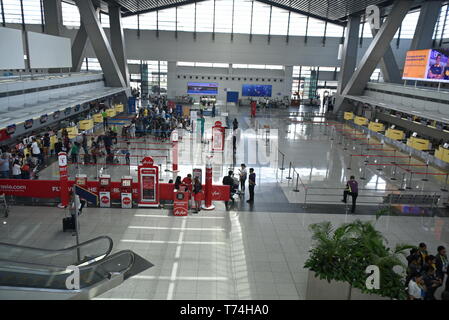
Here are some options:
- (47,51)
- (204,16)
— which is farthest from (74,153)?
(204,16)

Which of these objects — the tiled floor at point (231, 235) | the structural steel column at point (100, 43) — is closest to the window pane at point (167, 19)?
the structural steel column at point (100, 43)

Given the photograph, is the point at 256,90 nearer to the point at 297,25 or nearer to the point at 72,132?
the point at 297,25

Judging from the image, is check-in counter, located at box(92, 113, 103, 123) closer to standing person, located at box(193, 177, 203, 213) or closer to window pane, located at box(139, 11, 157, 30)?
standing person, located at box(193, 177, 203, 213)

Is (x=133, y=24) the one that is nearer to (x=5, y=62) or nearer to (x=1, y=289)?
(x=5, y=62)

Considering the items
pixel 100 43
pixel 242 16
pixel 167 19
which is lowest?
pixel 100 43

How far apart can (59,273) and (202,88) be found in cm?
3739

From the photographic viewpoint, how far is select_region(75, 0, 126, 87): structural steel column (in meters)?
24.9

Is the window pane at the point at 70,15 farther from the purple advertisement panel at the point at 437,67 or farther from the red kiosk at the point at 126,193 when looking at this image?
the purple advertisement panel at the point at 437,67

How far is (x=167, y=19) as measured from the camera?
4031 cm

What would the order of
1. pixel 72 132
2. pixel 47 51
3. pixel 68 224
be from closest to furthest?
1. pixel 68 224
2. pixel 72 132
3. pixel 47 51

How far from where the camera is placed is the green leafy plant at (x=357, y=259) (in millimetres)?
5946

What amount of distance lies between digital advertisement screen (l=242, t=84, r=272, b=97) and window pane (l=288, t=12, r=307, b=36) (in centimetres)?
667

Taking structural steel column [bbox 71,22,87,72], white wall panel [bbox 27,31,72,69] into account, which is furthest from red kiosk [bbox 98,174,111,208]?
structural steel column [bbox 71,22,87,72]

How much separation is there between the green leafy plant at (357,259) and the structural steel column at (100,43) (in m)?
24.4
